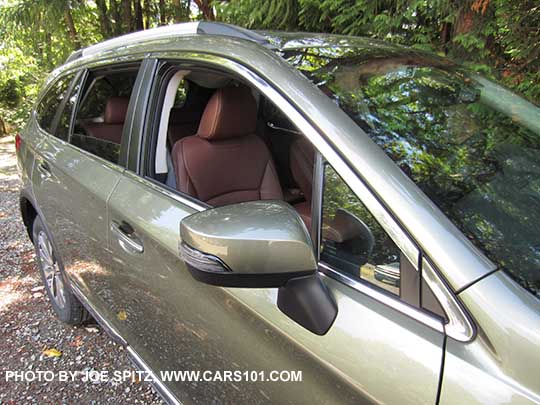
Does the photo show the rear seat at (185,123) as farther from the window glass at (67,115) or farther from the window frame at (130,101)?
the window glass at (67,115)

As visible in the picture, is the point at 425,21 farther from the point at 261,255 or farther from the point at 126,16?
the point at 126,16

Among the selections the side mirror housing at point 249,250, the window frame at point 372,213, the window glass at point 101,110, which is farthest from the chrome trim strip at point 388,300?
the window glass at point 101,110

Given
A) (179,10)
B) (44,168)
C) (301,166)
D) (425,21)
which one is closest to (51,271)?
(44,168)

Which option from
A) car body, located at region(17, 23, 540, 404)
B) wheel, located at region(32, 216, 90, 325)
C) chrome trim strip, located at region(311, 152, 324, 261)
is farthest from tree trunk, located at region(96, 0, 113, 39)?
chrome trim strip, located at region(311, 152, 324, 261)

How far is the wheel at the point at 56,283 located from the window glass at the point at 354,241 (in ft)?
6.58

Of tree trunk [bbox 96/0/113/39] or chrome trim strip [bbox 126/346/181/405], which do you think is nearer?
chrome trim strip [bbox 126/346/181/405]

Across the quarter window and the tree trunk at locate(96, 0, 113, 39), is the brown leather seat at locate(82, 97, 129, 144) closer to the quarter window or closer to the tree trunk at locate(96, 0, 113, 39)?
the quarter window

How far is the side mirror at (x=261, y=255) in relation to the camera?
996 millimetres

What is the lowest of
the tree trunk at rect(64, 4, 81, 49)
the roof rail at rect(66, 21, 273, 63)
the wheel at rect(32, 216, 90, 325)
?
the wheel at rect(32, 216, 90, 325)

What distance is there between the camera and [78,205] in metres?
2.09

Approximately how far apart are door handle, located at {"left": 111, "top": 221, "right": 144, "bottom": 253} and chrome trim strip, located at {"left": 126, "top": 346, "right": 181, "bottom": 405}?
53 centimetres

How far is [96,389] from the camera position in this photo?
234cm

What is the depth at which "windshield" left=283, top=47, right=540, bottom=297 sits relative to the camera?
1044 millimetres

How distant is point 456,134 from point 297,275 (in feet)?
2.40
